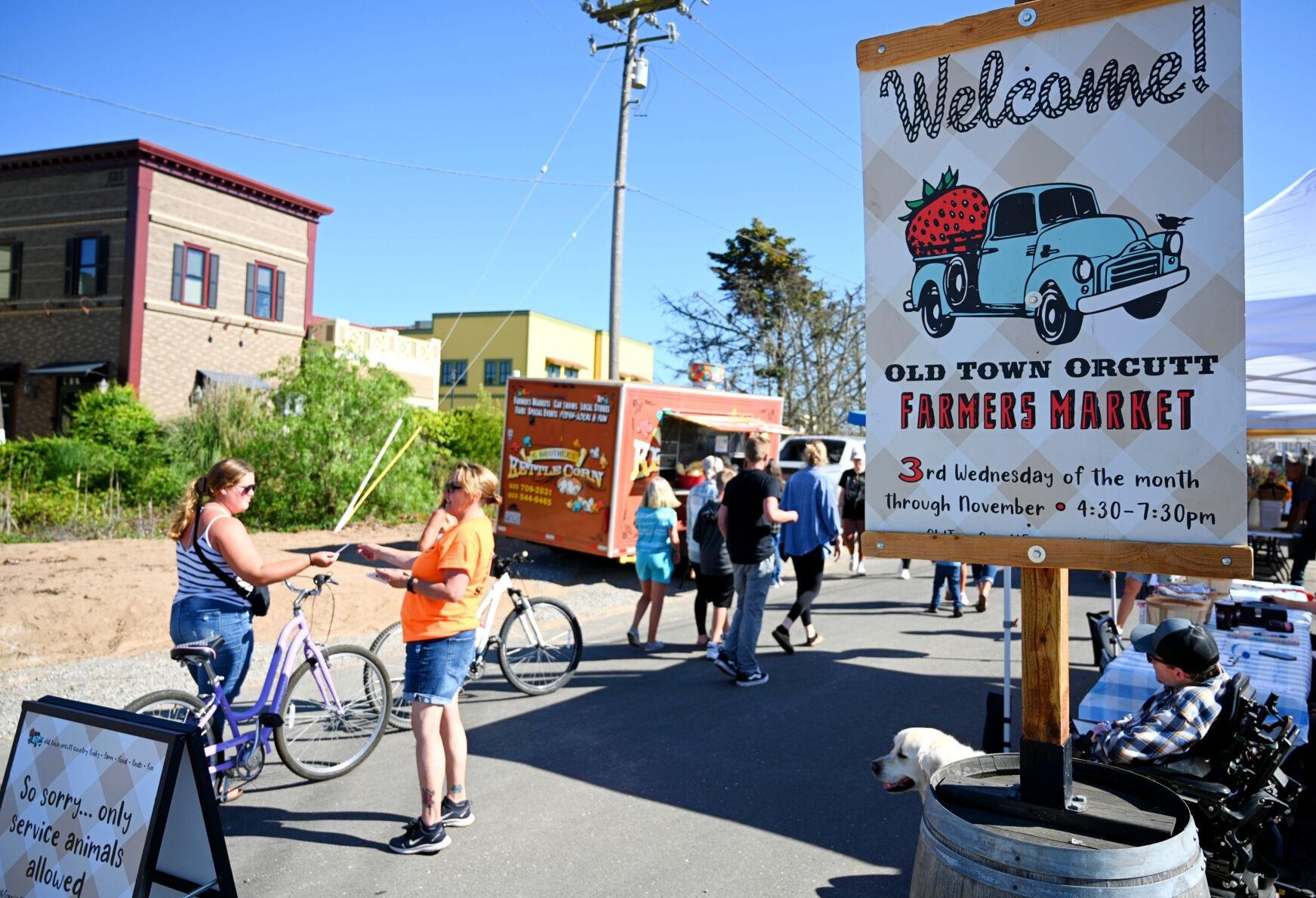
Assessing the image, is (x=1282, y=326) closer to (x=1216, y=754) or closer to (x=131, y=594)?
(x=1216, y=754)

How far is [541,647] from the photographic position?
7.08 metres

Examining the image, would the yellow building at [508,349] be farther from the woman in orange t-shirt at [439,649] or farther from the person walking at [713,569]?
the woman in orange t-shirt at [439,649]

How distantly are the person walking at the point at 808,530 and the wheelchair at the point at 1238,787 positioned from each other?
4.33 m

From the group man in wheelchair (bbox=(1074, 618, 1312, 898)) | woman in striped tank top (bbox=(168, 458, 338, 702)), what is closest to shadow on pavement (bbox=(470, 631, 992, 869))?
man in wheelchair (bbox=(1074, 618, 1312, 898))

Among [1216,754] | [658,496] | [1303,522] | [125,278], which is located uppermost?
[125,278]

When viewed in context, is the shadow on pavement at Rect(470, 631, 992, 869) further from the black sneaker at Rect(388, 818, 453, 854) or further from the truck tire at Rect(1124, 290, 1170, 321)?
the truck tire at Rect(1124, 290, 1170, 321)

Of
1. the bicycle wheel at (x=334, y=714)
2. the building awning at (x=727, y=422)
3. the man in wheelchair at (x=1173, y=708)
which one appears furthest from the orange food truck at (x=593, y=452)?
the man in wheelchair at (x=1173, y=708)

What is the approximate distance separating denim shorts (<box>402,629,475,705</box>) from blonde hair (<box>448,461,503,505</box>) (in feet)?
2.28

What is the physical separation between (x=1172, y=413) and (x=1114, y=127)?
74cm

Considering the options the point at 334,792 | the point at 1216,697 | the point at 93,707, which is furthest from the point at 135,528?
the point at 1216,697

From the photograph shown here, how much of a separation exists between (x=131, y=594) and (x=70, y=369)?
59.1 feet

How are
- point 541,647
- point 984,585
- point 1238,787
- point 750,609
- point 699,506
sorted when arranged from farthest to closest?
point 984,585, point 699,506, point 750,609, point 541,647, point 1238,787

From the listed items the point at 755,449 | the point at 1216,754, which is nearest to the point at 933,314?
the point at 1216,754

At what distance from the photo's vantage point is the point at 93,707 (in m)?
3.32
